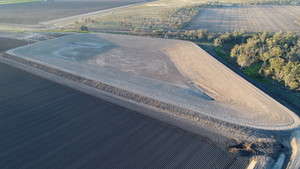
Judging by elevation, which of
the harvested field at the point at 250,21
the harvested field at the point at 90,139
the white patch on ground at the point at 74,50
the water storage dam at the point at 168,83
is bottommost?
the harvested field at the point at 90,139

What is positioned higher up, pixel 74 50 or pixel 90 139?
pixel 74 50

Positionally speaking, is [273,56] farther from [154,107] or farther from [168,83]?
[154,107]

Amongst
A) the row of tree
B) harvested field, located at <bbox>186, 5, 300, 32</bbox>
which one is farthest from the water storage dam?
harvested field, located at <bbox>186, 5, 300, 32</bbox>

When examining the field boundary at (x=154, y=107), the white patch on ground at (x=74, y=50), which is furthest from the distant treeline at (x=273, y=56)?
the white patch on ground at (x=74, y=50)

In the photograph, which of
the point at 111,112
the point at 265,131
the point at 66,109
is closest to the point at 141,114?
the point at 111,112

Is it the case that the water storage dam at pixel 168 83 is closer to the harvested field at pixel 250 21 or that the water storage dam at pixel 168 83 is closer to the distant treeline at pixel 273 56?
the distant treeline at pixel 273 56

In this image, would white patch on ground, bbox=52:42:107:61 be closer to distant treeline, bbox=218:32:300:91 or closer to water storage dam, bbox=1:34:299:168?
water storage dam, bbox=1:34:299:168

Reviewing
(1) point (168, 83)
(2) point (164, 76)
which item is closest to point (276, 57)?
(2) point (164, 76)
